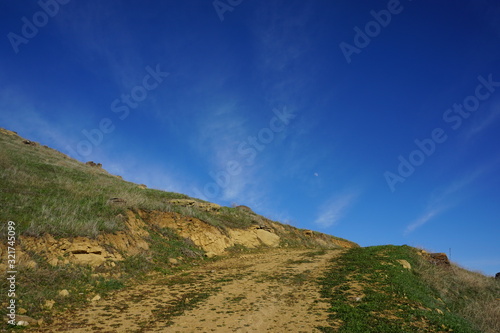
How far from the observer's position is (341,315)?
10.0m

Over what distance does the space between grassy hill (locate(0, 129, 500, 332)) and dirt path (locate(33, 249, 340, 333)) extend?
1.50ft

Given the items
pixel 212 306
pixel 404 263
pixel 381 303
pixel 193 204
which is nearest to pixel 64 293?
pixel 212 306

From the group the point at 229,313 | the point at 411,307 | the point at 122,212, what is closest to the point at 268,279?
the point at 229,313

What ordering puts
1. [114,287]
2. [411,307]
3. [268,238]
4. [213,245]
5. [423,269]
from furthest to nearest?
[268,238]
[213,245]
[423,269]
[114,287]
[411,307]

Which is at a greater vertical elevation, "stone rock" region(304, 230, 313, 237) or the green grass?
"stone rock" region(304, 230, 313, 237)

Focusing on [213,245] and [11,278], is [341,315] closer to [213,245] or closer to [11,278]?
[11,278]

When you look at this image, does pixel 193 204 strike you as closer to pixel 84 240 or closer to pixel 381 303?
pixel 84 240

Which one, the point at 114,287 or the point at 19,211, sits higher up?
the point at 19,211

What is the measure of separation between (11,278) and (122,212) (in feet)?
29.0

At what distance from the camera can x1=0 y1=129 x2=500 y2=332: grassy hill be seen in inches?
398

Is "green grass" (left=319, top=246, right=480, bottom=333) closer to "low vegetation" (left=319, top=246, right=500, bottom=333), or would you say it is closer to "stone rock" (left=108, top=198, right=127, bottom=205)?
"low vegetation" (left=319, top=246, right=500, bottom=333)

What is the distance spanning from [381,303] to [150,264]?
39.1 feet

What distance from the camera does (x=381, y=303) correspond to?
11.4 metres

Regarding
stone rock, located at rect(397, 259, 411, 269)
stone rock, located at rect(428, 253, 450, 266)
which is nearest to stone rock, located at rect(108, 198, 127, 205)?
stone rock, located at rect(397, 259, 411, 269)
